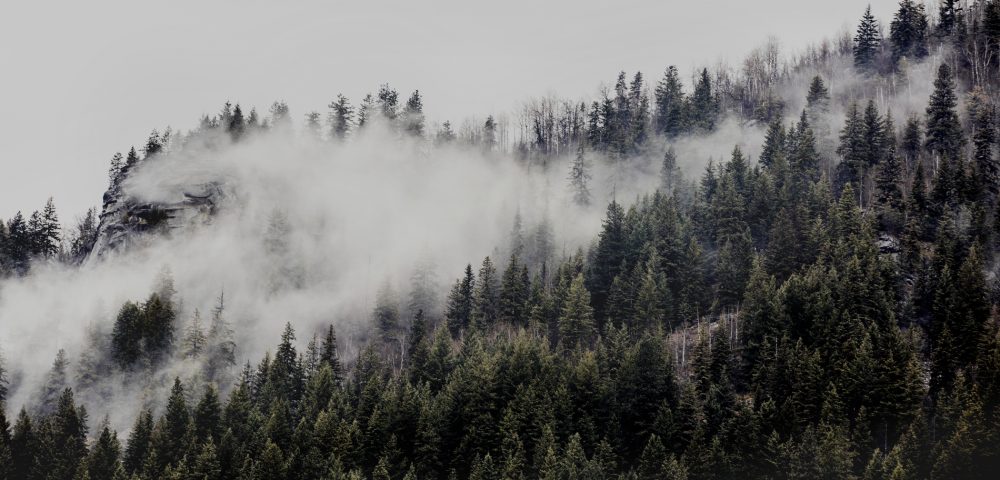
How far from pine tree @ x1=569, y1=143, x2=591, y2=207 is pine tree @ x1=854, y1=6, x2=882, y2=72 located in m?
60.0

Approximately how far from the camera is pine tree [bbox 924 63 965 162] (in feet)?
338

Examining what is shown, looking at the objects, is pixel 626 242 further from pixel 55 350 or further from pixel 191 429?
pixel 55 350

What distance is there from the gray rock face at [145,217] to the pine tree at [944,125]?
114272mm

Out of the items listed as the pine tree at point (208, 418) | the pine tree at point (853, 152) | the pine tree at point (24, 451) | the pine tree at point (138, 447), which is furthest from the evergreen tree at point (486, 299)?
the pine tree at point (24, 451)

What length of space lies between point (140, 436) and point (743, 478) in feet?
198

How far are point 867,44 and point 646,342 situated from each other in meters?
108

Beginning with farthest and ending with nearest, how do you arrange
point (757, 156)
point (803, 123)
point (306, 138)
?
point (306, 138), point (757, 156), point (803, 123)

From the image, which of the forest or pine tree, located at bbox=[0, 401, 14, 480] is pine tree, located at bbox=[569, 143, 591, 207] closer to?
the forest

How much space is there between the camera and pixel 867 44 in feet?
494

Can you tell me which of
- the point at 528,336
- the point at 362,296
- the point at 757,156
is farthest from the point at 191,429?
the point at 757,156

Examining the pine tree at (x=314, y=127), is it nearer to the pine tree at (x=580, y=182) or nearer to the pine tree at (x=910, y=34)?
the pine tree at (x=580, y=182)

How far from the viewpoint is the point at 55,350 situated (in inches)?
4163

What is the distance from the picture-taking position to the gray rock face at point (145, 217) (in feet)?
407

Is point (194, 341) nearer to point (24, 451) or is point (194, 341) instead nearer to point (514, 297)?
point (24, 451)
